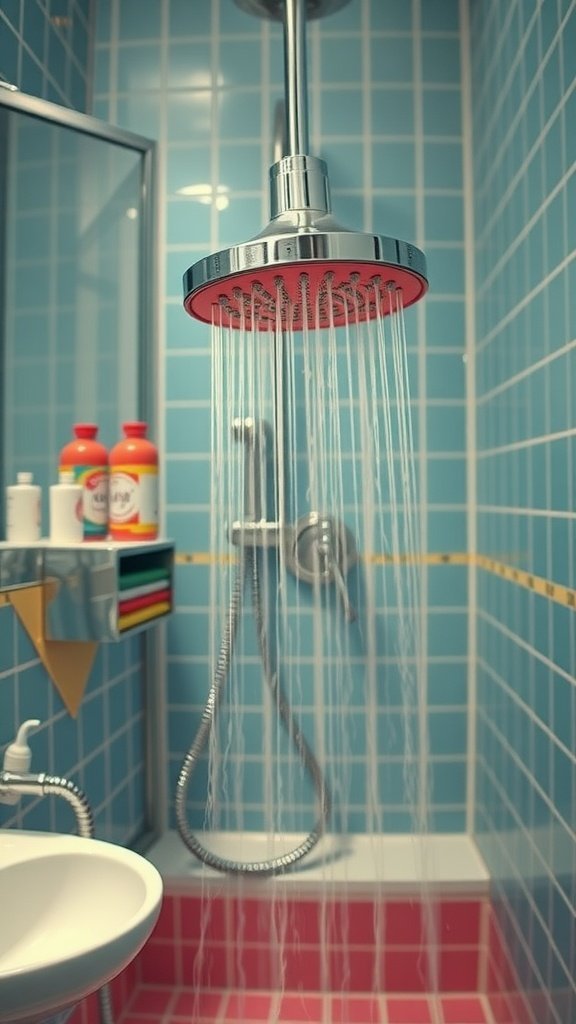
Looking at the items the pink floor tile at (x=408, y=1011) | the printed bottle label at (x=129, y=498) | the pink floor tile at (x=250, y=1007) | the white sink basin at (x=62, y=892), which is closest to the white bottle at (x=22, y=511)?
the printed bottle label at (x=129, y=498)

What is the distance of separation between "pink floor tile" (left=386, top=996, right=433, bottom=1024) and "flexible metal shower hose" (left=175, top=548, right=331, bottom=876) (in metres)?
0.31

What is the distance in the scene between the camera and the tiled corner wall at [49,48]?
1102 mm

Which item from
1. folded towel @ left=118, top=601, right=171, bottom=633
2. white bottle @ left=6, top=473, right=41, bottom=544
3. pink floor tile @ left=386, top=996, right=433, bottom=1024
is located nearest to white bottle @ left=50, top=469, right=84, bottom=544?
white bottle @ left=6, top=473, right=41, bottom=544

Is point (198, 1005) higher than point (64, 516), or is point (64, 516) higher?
point (64, 516)

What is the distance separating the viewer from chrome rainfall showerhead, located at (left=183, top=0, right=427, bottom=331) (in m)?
0.70

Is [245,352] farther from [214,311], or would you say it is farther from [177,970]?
[177,970]

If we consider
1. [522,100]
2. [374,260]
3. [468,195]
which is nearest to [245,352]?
[374,260]

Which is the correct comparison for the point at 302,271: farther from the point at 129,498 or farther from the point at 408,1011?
the point at 408,1011

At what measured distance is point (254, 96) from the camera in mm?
1425

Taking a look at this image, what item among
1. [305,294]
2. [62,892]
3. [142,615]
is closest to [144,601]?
[142,615]

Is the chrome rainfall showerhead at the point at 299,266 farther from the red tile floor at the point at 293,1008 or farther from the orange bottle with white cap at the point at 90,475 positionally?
the red tile floor at the point at 293,1008

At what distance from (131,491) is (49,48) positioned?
0.84 meters

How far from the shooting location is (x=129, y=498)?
112 cm

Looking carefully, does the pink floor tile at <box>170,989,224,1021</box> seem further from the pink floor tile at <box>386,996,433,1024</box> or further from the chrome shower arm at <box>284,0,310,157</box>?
the chrome shower arm at <box>284,0,310,157</box>
